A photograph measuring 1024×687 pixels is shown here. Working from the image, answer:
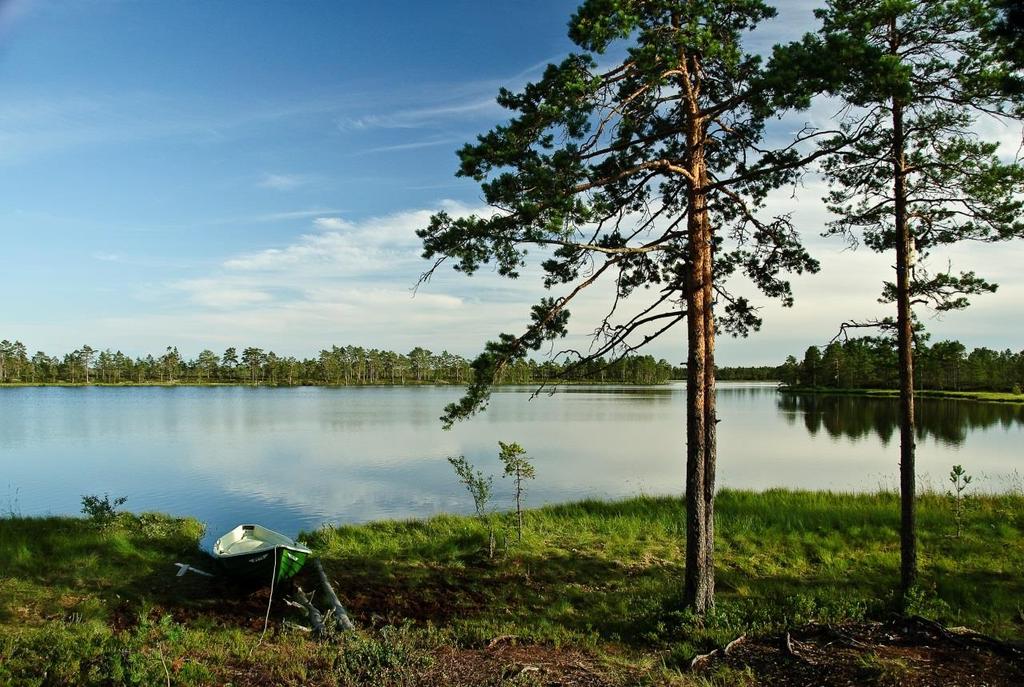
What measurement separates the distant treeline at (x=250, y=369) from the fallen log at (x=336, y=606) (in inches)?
4992

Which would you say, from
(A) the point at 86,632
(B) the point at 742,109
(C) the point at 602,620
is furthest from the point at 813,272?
(A) the point at 86,632

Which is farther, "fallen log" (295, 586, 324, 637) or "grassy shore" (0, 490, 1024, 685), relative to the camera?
"fallen log" (295, 586, 324, 637)

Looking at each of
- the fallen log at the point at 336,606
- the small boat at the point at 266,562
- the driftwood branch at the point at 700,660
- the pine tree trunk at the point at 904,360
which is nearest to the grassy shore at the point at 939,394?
the pine tree trunk at the point at 904,360

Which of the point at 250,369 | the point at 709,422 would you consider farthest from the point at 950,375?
the point at 250,369

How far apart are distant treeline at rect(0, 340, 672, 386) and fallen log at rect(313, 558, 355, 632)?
12680 centimetres

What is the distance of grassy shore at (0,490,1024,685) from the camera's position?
626 centimetres

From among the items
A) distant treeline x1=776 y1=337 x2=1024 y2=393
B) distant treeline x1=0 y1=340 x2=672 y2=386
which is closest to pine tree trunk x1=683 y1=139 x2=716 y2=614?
distant treeline x1=776 y1=337 x2=1024 y2=393

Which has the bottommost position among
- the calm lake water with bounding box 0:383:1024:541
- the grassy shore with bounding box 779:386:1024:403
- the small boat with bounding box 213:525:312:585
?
the calm lake water with bounding box 0:383:1024:541

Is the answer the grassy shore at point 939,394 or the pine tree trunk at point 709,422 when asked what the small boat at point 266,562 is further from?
the grassy shore at point 939,394

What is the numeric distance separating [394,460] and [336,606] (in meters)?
20.1

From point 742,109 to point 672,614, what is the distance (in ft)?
25.8

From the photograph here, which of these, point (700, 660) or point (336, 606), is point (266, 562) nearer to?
point (336, 606)

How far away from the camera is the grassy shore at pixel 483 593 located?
20.5 feet

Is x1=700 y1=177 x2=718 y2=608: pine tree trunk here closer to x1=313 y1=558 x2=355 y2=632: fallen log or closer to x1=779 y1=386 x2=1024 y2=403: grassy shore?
x1=313 y1=558 x2=355 y2=632: fallen log
